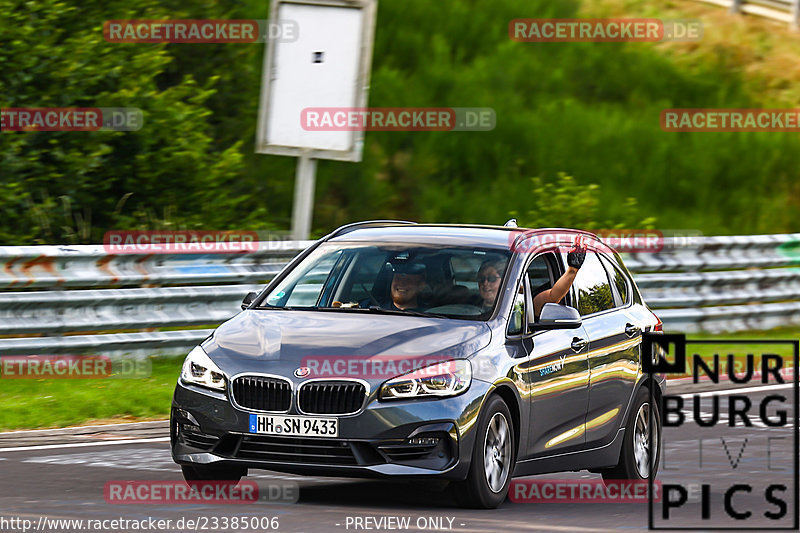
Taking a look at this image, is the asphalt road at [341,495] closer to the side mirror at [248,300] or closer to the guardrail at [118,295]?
the side mirror at [248,300]

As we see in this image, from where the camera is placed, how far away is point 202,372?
8750 millimetres

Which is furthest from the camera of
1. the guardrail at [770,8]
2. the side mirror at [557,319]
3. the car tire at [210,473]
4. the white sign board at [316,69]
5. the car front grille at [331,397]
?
the guardrail at [770,8]

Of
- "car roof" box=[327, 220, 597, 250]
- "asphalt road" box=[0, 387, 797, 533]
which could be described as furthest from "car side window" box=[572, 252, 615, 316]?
"asphalt road" box=[0, 387, 797, 533]

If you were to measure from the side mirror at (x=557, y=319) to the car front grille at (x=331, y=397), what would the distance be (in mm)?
1357

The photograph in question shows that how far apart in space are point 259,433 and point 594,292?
9.55 ft

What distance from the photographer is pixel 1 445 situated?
10.9 metres

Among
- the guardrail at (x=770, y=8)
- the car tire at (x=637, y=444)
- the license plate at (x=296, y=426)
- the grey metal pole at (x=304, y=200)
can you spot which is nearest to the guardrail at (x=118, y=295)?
the grey metal pole at (x=304, y=200)

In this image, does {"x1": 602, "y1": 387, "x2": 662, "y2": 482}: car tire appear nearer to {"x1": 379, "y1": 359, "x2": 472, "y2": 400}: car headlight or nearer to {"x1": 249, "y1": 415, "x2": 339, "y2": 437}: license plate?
{"x1": 379, "y1": 359, "x2": 472, "y2": 400}: car headlight

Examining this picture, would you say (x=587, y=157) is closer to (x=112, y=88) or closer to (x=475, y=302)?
(x=112, y=88)

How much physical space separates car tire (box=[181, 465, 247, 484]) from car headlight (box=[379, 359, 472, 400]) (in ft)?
3.61

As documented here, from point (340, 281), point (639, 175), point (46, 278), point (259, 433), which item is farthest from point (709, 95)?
point (259, 433)

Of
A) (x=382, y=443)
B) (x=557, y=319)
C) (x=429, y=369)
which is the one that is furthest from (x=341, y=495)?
(x=557, y=319)

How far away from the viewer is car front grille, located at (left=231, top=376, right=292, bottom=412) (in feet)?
27.7

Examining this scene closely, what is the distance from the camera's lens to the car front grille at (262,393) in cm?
843
